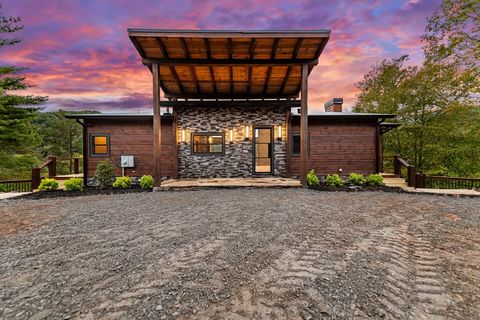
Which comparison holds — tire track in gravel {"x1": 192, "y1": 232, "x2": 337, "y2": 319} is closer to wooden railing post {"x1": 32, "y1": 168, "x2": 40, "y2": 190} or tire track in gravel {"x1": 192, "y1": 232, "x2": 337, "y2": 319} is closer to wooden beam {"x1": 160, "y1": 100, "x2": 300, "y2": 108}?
wooden beam {"x1": 160, "y1": 100, "x2": 300, "y2": 108}

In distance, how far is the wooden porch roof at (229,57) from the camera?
6.98 m

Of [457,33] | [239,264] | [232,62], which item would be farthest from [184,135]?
[457,33]

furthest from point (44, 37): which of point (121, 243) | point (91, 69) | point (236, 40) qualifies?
point (121, 243)

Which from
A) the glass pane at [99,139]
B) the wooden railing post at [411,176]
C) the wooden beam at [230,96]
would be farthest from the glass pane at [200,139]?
the wooden railing post at [411,176]

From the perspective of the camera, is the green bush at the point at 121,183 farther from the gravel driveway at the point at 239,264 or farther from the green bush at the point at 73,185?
the gravel driveway at the point at 239,264

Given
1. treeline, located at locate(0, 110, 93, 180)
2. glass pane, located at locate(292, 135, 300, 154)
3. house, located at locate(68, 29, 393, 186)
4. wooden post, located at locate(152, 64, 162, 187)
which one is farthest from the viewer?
treeline, located at locate(0, 110, 93, 180)

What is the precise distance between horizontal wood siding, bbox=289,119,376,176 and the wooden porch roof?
2.64 metres

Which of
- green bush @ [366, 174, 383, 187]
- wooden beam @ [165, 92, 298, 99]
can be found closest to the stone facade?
wooden beam @ [165, 92, 298, 99]

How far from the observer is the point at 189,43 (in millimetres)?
7277

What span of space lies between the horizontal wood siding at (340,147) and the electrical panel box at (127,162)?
25.8ft

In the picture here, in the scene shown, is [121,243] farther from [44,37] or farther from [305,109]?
[44,37]

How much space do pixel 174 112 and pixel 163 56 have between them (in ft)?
11.1

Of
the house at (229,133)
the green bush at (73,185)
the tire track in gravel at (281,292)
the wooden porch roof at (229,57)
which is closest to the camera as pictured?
the tire track in gravel at (281,292)

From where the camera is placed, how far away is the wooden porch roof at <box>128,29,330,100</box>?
6977 mm
